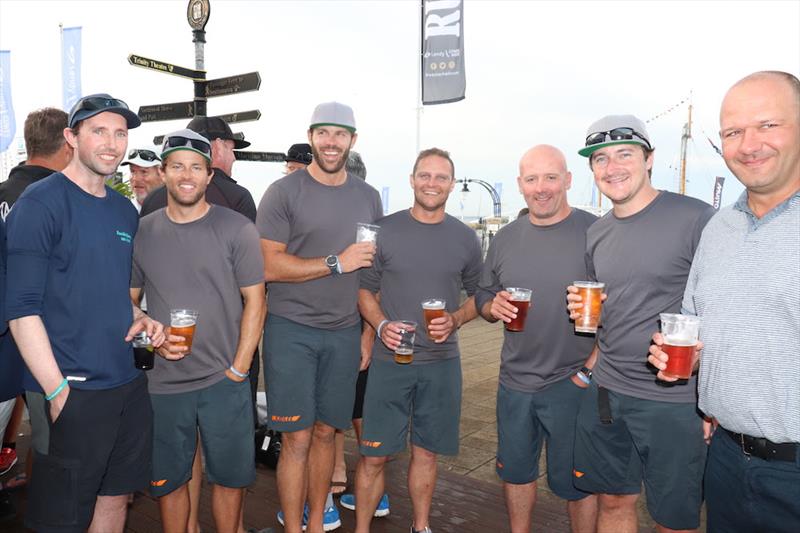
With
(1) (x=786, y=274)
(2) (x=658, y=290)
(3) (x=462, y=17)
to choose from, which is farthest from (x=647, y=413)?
(3) (x=462, y=17)

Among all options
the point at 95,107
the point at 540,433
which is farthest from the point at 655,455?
the point at 95,107

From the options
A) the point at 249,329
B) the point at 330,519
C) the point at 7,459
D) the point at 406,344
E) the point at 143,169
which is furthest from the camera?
the point at 143,169

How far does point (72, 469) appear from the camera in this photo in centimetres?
258

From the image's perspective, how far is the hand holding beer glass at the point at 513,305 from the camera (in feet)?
10.6

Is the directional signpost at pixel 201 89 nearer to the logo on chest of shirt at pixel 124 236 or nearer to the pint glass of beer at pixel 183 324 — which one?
the logo on chest of shirt at pixel 124 236

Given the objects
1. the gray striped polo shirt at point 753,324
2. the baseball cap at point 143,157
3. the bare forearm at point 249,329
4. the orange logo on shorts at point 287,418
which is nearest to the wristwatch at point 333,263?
the bare forearm at point 249,329

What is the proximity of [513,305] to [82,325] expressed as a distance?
2348 millimetres

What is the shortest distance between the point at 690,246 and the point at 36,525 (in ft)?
11.7

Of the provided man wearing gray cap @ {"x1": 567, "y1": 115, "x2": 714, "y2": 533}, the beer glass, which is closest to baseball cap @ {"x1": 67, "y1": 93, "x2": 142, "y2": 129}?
the beer glass

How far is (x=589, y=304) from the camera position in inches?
115

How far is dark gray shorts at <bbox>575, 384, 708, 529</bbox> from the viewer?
2789 mm

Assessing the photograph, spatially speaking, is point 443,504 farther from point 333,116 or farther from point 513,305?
point 333,116

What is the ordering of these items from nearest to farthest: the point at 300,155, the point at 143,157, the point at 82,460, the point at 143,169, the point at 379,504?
1. the point at 82,460
2. the point at 379,504
3. the point at 143,157
4. the point at 143,169
5. the point at 300,155

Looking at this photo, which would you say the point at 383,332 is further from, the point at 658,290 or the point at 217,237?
the point at 658,290
